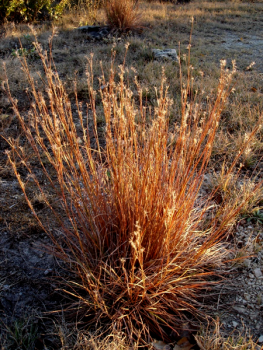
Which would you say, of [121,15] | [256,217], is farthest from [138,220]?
[121,15]

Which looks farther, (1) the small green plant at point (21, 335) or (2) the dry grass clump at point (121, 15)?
(2) the dry grass clump at point (121, 15)

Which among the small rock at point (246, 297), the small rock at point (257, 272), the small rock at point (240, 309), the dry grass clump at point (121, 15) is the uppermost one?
the dry grass clump at point (121, 15)

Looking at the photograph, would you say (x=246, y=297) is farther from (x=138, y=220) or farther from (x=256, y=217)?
(x=138, y=220)

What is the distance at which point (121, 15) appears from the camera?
22.5 ft

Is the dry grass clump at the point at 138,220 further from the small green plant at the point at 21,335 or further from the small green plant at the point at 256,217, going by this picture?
the small green plant at the point at 256,217

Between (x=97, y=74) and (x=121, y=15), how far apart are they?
117 inches

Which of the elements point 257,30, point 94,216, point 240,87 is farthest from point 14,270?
point 257,30

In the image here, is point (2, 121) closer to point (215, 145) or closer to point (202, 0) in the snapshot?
point (215, 145)

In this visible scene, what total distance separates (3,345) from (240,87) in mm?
4199

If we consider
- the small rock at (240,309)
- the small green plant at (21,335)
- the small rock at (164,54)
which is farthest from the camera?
the small rock at (164,54)

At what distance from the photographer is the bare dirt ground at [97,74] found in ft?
6.22

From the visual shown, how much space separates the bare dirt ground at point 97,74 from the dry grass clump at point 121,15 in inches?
11.7

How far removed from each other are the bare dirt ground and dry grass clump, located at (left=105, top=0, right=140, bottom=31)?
0.30m

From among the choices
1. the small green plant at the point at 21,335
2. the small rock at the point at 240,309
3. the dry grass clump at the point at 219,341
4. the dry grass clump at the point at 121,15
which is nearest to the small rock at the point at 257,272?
the small rock at the point at 240,309
